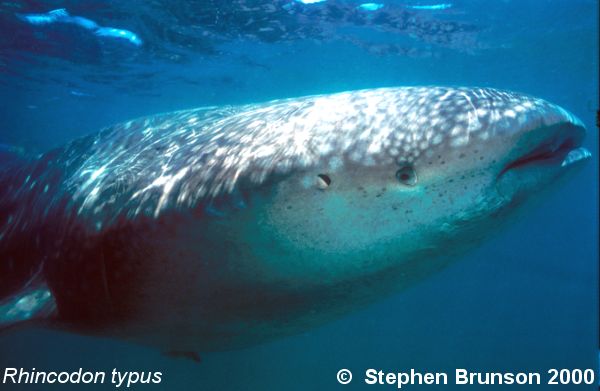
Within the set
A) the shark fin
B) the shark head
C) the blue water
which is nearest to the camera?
the shark head

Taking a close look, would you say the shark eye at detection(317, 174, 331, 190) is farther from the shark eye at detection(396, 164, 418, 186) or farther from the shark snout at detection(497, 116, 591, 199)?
the shark snout at detection(497, 116, 591, 199)

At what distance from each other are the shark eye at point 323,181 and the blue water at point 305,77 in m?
10.0

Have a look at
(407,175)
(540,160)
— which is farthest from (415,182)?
(540,160)

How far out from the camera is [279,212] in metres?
2.77

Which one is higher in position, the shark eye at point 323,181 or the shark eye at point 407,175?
the shark eye at point 407,175

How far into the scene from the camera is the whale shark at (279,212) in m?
2.55

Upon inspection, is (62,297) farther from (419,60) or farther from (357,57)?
(419,60)

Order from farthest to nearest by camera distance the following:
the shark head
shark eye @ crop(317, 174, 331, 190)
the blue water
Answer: the blue water < shark eye @ crop(317, 174, 331, 190) < the shark head

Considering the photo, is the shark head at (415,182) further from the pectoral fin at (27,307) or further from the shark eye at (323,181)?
the pectoral fin at (27,307)

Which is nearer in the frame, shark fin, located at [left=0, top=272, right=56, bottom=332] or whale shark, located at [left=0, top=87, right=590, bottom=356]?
whale shark, located at [left=0, top=87, right=590, bottom=356]

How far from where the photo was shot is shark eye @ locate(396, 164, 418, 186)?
2.53 metres

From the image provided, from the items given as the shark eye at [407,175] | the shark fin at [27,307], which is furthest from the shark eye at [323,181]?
the shark fin at [27,307]

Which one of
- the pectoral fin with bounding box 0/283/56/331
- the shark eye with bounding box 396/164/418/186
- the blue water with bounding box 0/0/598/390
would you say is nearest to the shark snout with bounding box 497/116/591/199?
the shark eye with bounding box 396/164/418/186

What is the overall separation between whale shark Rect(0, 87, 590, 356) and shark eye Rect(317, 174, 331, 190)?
1 centimetres
